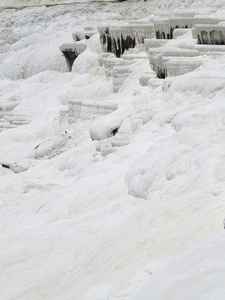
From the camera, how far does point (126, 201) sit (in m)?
7.85

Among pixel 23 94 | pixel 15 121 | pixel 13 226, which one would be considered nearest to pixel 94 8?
pixel 23 94

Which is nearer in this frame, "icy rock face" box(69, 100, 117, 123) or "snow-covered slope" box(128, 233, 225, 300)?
"snow-covered slope" box(128, 233, 225, 300)

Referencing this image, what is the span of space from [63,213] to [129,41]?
39.0ft

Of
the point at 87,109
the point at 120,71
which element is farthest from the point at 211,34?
the point at 87,109

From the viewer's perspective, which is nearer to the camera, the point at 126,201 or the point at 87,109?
the point at 126,201

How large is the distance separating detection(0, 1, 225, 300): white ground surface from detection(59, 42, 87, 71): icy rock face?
543cm

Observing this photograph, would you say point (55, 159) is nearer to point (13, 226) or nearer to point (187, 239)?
point (13, 226)

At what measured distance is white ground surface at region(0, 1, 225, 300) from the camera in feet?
16.6

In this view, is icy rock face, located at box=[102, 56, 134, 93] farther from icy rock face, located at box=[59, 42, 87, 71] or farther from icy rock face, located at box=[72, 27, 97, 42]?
icy rock face, located at box=[72, 27, 97, 42]

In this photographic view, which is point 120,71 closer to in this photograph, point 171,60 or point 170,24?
point 170,24

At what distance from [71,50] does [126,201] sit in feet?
51.2

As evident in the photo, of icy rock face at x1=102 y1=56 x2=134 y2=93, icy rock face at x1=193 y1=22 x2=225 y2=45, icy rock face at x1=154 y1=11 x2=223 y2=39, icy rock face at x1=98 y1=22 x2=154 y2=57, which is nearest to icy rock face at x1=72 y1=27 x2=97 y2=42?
icy rock face at x1=98 y1=22 x2=154 y2=57

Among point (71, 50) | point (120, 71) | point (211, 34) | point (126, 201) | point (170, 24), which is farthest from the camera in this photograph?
point (71, 50)

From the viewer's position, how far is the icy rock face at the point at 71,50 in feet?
72.5
